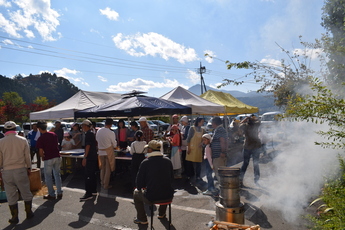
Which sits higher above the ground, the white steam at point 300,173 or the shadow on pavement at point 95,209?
the white steam at point 300,173

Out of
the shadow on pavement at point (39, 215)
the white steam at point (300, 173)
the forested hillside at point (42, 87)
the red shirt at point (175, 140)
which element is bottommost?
the shadow on pavement at point (39, 215)

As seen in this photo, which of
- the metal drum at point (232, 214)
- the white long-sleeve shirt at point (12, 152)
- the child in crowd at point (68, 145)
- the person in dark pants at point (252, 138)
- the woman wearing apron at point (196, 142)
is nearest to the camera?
the metal drum at point (232, 214)

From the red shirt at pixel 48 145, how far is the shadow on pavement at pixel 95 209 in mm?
1412

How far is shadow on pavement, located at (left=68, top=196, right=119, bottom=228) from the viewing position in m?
4.64

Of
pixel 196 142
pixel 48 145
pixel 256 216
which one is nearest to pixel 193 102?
pixel 196 142

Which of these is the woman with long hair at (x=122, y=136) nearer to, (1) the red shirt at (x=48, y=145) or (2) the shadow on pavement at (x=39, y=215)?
(1) the red shirt at (x=48, y=145)

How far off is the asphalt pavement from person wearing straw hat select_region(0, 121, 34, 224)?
18.1 inches

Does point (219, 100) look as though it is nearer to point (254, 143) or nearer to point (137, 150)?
point (254, 143)

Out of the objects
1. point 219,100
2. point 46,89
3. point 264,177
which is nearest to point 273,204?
point 264,177

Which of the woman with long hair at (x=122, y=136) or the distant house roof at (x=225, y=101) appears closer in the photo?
the woman with long hair at (x=122, y=136)

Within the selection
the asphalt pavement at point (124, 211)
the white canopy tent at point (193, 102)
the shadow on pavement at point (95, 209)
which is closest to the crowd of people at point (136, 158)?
the asphalt pavement at point (124, 211)

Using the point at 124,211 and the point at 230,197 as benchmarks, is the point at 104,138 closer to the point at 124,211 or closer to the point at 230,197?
the point at 124,211

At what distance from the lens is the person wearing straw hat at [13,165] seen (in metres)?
4.69

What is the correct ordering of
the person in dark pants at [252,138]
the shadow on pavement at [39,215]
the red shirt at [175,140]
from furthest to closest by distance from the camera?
1. the red shirt at [175,140]
2. the person in dark pants at [252,138]
3. the shadow on pavement at [39,215]
